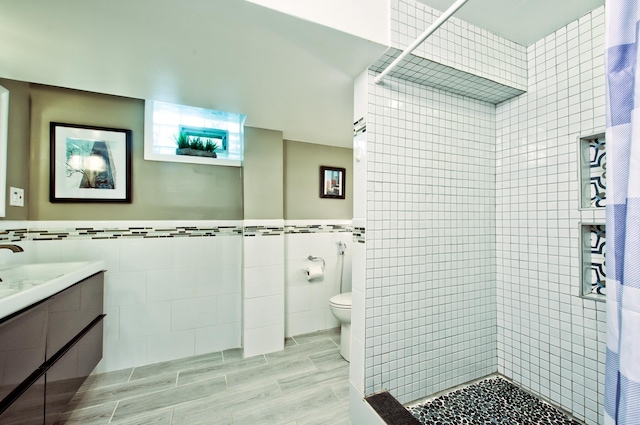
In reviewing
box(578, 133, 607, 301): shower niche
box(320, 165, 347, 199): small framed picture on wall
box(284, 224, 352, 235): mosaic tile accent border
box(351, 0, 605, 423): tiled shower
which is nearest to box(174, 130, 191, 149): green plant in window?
box(284, 224, 352, 235): mosaic tile accent border

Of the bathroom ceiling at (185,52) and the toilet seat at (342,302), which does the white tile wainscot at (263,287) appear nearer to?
the toilet seat at (342,302)

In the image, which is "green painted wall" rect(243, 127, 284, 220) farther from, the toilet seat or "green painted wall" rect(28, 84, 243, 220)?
the toilet seat

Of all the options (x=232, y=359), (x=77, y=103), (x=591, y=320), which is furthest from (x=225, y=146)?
(x=591, y=320)

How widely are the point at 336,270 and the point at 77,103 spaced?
2717 millimetres

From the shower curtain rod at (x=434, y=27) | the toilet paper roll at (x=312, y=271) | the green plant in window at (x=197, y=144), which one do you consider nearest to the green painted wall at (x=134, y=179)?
the green plant in window at (x=197, y=144)

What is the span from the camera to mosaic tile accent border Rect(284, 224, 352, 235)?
274 cm

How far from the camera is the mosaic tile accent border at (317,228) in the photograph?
2738 millimetres

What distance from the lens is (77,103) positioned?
1.92 metres

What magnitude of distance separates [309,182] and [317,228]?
1.73ft

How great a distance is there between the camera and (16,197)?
1.67m

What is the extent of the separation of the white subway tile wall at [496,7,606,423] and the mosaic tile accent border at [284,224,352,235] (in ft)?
5.16

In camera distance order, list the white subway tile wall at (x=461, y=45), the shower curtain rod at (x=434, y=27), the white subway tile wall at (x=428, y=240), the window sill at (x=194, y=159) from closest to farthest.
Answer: the shower curtain rod at (x=434, y=27), the white subway tile wall at (x=461, y=45), the white subway tile wall at (x=428, y=240), the window sill at (x=194, y=159)

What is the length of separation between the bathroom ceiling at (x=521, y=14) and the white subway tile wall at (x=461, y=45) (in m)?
0.04

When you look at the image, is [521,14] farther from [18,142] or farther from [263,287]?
[18,142]
